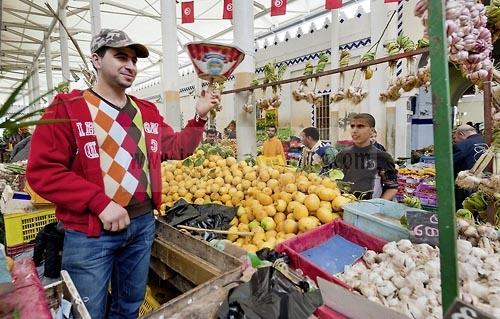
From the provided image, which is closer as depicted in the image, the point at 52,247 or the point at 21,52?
the point at 52,247

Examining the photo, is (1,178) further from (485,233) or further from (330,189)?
(485,233)

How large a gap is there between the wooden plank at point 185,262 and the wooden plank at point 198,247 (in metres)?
0.02

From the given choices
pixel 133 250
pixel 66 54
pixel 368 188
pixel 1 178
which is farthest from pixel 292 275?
pixel 66 54

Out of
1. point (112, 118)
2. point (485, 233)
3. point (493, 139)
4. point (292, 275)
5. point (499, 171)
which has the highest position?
point (112, 118)

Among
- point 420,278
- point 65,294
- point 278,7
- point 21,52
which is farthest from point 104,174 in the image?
point 21,52

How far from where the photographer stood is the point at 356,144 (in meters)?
3.25

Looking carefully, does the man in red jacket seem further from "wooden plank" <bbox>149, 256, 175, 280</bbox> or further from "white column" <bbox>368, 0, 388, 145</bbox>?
"white column" <bbox>368, 0, 388, 145</bbox>

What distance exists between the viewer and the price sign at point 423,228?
5.04ft

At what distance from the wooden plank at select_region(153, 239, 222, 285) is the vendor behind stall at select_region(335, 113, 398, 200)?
190 centimetres

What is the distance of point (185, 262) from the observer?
182 centimetres

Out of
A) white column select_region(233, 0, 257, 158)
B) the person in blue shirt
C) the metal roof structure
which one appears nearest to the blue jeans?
white column select_region(233, 0, 257, 158)

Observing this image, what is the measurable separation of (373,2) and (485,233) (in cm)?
717

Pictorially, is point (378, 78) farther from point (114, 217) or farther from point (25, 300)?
point (25, 300)

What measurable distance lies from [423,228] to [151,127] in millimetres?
A: 1595
